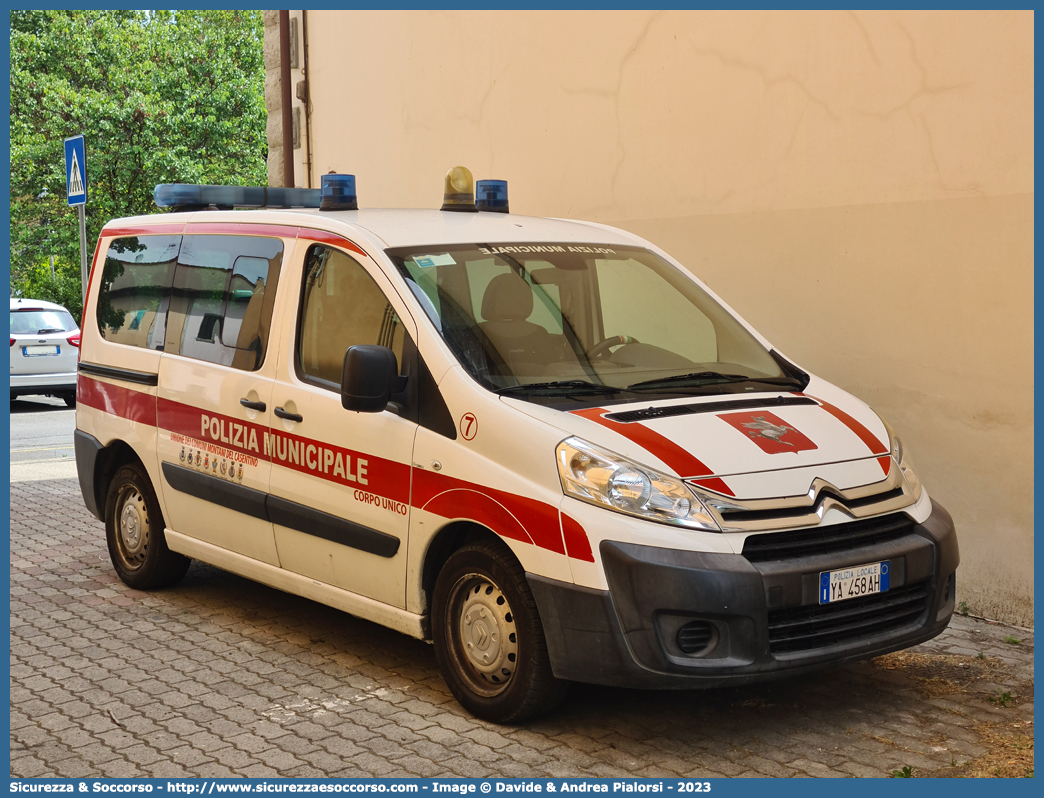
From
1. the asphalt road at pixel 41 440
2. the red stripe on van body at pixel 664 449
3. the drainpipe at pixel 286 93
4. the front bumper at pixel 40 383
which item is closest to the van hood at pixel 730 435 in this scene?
the red stripe on van body at pixel 664 449

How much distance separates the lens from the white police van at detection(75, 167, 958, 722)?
13.4ft

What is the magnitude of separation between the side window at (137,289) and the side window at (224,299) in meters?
0.11

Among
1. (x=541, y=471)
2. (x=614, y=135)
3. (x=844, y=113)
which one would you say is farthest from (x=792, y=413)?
(x=614, y=135)

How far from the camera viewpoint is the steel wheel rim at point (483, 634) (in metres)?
4.40

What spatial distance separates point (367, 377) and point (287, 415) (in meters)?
0.79

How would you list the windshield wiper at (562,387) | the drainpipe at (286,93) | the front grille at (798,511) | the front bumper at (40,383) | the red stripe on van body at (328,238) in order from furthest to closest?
the front bumper at (40,383) → the drainpipe at (286,93) → the red stripe on van body at (328,238) → the windshield wiper at (562,387) → the front grille at (798,511)

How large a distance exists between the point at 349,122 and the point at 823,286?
5889mm

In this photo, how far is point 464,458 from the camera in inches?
176

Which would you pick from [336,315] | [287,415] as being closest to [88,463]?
[287,415]

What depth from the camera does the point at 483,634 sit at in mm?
4488

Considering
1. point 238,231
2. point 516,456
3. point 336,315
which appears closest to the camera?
point 516,456

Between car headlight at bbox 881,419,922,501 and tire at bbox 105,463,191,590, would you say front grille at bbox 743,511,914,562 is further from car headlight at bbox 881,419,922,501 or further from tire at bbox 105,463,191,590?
tire at bbox 105,463,191,590

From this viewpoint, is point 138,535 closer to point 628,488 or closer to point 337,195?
point 337,195

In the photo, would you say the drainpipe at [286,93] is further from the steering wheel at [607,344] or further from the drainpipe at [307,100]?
the steering wheel at [607,344]
